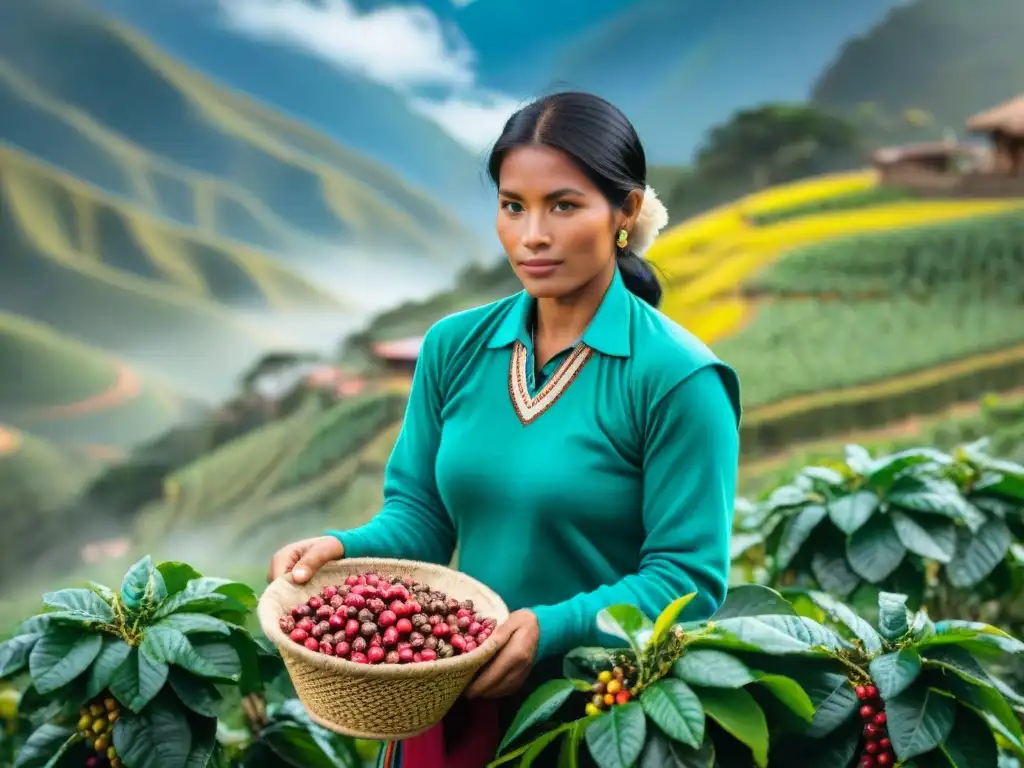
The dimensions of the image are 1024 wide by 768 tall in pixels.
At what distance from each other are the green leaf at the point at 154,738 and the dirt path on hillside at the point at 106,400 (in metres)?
3.86

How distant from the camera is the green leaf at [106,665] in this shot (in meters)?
1.59

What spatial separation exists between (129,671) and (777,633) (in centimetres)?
90

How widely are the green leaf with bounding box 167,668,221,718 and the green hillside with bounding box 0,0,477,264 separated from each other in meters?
4.46

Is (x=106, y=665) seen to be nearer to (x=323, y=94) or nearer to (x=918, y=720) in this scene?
(x=918, y=720)

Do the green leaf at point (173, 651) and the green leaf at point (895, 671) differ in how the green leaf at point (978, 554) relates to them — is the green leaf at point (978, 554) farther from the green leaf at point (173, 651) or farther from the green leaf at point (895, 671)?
A: the green leaf at point (173, 651)

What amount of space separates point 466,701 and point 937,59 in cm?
547

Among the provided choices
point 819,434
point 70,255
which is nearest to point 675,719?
point 819,434

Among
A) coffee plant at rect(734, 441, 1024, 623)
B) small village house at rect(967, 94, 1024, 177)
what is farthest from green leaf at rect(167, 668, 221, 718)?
small village house at rect(967, 94, 1024, 177)

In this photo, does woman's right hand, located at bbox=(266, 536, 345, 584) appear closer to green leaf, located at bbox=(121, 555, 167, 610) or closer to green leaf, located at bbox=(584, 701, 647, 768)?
green leaf, located at bbox=(121, 555, 167, 610)

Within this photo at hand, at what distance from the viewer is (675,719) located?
127 cm

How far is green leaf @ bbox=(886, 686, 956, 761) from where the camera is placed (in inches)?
53.9

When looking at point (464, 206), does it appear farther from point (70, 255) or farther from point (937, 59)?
point (937, 59)

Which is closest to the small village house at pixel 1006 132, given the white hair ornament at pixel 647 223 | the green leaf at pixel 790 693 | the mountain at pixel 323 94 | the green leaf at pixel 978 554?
the mountain at pixel 323 94

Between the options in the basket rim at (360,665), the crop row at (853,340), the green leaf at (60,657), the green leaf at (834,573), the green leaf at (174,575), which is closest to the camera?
the basket rim at (360,665)
